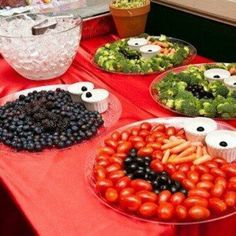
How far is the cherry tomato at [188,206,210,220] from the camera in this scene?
2.16 ft

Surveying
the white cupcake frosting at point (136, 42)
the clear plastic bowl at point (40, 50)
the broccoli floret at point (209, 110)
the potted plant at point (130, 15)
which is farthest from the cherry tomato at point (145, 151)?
the potted plant at point (130, 15)

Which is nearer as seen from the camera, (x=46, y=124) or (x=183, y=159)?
(x=183, y=159)

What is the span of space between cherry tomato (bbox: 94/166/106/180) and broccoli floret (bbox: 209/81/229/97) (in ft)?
1.41

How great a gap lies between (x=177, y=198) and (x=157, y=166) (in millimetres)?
94

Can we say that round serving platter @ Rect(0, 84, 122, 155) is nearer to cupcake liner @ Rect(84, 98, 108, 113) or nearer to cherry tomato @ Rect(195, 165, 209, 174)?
cupcake liner @ Rect(84, 98, 108, 113)

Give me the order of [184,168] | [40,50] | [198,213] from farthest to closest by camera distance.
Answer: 1. [40,50]
2. [184,168]
3. [198,213]

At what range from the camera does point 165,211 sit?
67 centimetres

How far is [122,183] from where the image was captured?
2.39 feet

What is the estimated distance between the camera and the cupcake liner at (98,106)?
1.06m

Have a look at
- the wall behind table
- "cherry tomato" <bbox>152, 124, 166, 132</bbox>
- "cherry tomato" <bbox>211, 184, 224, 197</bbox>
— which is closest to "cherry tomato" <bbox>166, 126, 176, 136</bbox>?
"cherry tomato" <bbox>152, 124, 166, 132</bbox>

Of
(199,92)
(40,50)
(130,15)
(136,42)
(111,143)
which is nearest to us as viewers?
(111,143)

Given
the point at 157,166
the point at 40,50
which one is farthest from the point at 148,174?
the point at 40,50

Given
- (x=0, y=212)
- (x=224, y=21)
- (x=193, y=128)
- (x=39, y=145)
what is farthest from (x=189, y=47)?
(x=0, y=212)

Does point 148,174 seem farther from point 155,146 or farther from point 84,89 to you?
point 84,89
